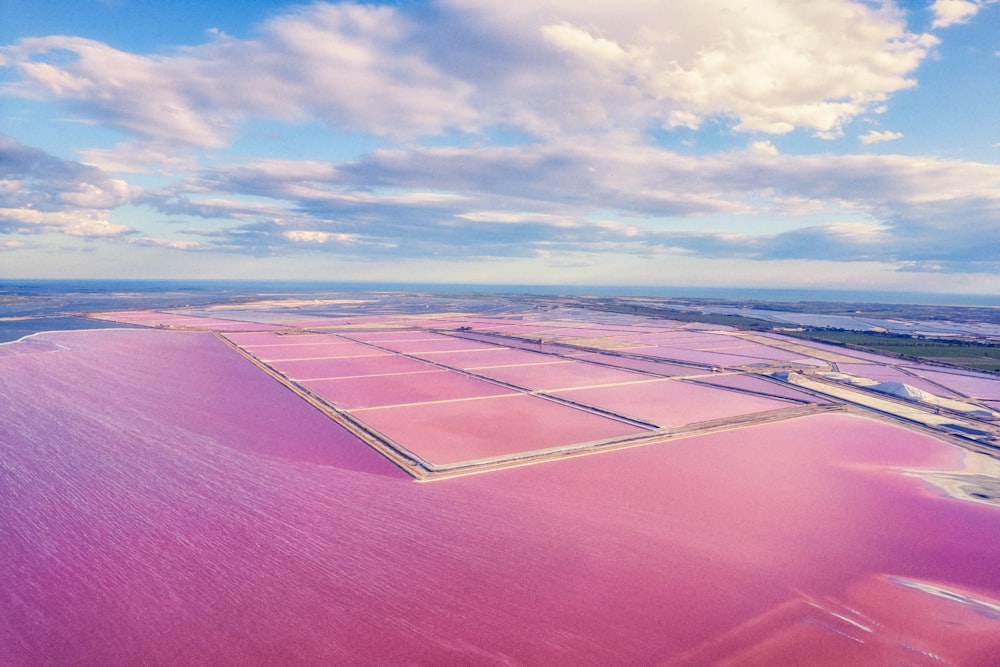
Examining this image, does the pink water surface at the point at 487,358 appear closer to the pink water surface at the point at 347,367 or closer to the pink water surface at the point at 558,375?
the pink water surface at the point at 558,375

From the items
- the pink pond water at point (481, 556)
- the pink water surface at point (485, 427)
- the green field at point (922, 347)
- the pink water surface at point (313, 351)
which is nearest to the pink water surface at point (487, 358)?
the pink water surface at point (313, 351)

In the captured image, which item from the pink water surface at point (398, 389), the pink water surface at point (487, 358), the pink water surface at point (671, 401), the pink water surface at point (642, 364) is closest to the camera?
the pink water surface at point (671, 401)

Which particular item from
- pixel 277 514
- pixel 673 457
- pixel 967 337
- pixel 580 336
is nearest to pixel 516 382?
pixel 673 457

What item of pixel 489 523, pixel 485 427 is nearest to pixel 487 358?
pixel 485 427

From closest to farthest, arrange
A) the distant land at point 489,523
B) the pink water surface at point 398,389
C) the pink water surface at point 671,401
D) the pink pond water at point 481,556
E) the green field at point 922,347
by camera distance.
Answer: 1. the pink pond water at point 481,556
2. the distant land at point 489,523
3. the pink water surface at point 671,401
4. the pink water surface at point 398,389
5. the green field at point 922,347

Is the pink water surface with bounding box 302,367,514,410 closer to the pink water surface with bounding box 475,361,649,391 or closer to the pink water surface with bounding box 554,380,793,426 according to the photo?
the pink water surface with bounding box 475,361,649,391

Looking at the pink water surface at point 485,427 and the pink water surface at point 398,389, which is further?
the pink water surface at point 398,389

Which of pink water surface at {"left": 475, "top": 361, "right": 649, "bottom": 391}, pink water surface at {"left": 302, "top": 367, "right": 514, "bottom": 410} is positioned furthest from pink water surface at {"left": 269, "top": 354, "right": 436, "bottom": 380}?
pink water surface at {"left": 475, "top": 361, "right": 649, "bottom": 391}

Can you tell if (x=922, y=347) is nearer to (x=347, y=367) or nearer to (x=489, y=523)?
(x=347, y=367)

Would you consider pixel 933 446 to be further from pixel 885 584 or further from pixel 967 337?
pixel 967 337
